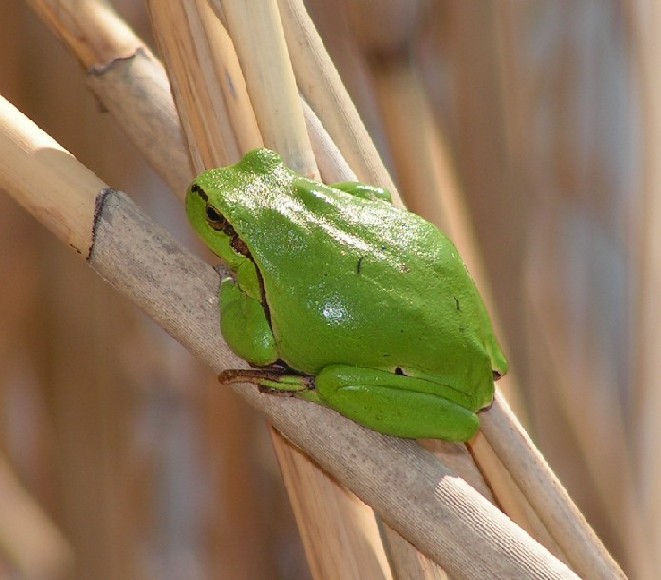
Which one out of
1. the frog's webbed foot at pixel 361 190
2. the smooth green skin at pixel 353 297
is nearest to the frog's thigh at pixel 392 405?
the smooth green skin at pixel 353 297

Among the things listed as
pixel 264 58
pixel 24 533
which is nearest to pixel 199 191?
pixel 264 58

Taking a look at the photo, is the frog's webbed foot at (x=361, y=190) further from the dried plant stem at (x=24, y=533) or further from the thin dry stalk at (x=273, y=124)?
Answer: the dried plant stem at (x=24, y=533)

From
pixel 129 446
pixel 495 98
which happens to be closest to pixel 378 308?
pixel 495 98

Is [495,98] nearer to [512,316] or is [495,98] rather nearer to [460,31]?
[460,31]

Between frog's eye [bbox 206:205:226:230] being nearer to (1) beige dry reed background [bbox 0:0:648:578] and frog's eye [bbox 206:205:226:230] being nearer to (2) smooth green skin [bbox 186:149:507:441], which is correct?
(2) smooth green skin [bbox 186:149:507:441]

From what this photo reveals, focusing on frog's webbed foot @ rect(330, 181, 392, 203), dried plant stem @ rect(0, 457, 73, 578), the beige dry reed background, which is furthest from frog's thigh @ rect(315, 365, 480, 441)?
dried plant stem @ rect(0, 457, 73, 578)

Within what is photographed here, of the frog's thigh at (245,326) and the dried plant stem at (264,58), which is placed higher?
the dried plant stem at (264,58)
